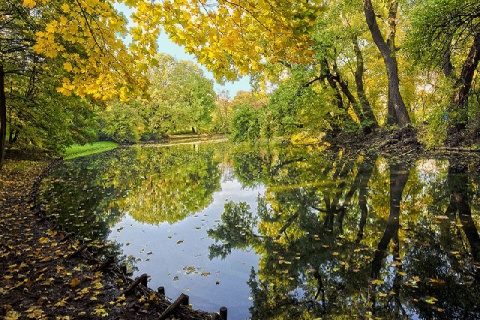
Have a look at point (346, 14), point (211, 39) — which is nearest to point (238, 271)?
point (211, 39)

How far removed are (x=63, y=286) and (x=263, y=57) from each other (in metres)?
4.98

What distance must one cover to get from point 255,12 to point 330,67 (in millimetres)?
22676

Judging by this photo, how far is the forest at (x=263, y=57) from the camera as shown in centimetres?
377

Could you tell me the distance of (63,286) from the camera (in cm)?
482

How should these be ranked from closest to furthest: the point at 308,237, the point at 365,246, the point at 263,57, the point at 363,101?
the point at 263,57, the point at 365,246, the point at 308,237, the point at 363,101

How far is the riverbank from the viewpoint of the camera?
13.4 feet

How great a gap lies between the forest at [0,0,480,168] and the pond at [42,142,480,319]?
3.37 metres

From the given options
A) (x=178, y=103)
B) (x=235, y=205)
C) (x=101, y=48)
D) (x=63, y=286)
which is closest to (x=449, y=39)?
(x=235, y=205)

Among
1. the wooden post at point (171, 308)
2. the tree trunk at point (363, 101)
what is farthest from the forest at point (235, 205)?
the tree trunk at point (363, 101)

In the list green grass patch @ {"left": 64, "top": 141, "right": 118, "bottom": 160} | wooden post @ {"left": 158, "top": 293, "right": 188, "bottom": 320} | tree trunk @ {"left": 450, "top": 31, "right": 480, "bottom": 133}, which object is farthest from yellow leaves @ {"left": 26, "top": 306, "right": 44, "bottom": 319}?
green grass patch @ {"left": 64, "top": 141, "right": 118, "bottom": 160}

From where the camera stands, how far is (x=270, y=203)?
10516mm

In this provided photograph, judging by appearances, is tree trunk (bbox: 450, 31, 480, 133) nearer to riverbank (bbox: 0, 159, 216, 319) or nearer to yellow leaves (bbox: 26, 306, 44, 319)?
riverbank (bbox: 0, 159, 216, 319)

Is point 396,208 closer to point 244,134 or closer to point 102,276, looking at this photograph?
point 102,276

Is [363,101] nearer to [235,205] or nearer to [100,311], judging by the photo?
[235,205]
